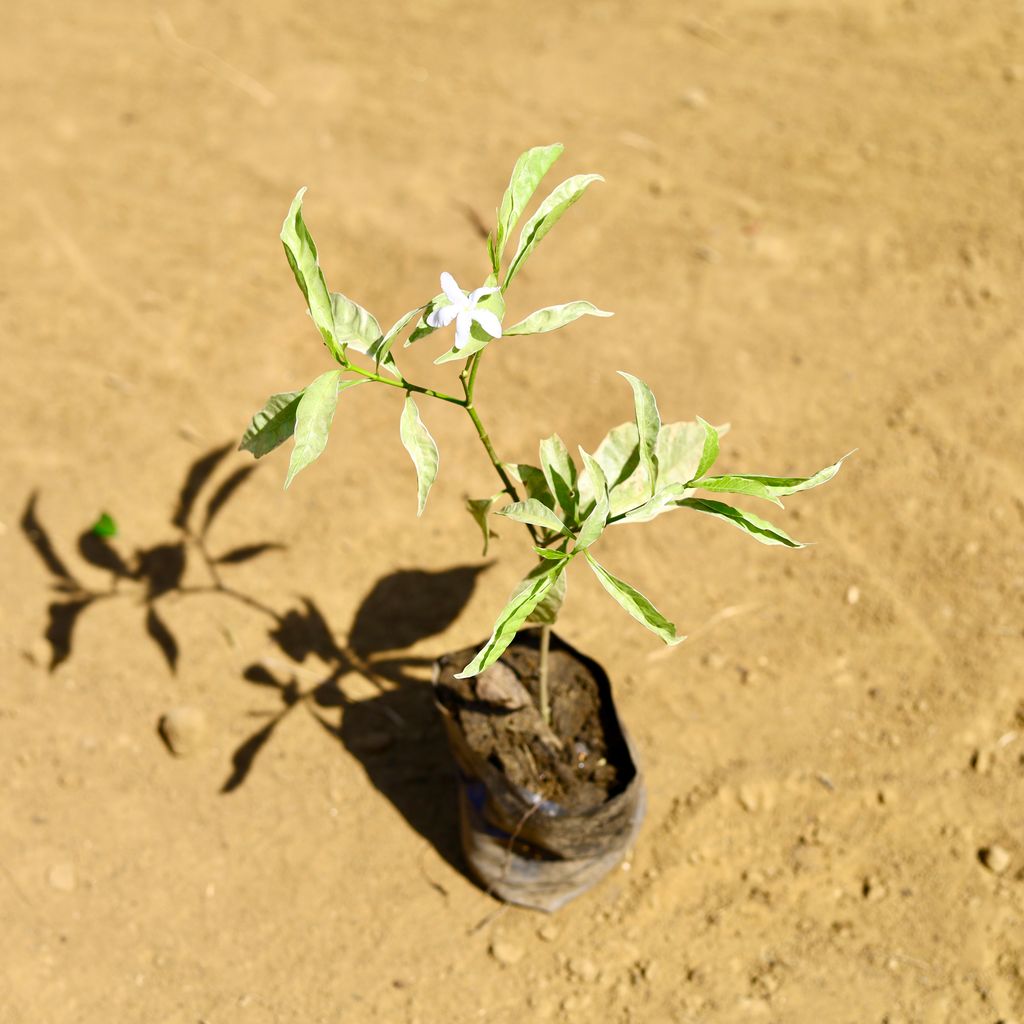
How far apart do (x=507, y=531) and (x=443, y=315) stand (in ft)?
5.07

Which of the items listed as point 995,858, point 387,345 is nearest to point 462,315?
point 387,345

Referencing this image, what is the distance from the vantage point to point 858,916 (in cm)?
249

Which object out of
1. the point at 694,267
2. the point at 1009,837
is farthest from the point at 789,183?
the point at 1009,837

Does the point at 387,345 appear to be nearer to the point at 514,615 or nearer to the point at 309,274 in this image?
the point at 309,274

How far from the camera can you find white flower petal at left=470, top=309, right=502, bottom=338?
1551 millimetres

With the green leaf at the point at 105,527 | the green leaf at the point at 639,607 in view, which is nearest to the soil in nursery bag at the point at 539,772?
the green leaf at the point at 639,607

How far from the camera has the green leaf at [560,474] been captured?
1882 mm

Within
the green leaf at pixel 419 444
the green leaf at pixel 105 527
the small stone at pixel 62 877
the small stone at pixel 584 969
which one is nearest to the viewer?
the green leaf at pixel 419 444

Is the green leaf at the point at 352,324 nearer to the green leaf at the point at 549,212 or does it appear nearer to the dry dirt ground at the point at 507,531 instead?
the green leaf at the point at 549,212

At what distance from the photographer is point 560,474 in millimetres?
1896

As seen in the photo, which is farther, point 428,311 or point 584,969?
point 584,969

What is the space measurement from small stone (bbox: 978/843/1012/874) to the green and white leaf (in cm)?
188

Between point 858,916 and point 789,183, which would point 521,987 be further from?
point 789,183

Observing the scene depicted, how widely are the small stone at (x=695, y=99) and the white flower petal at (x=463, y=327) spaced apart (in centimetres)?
281
